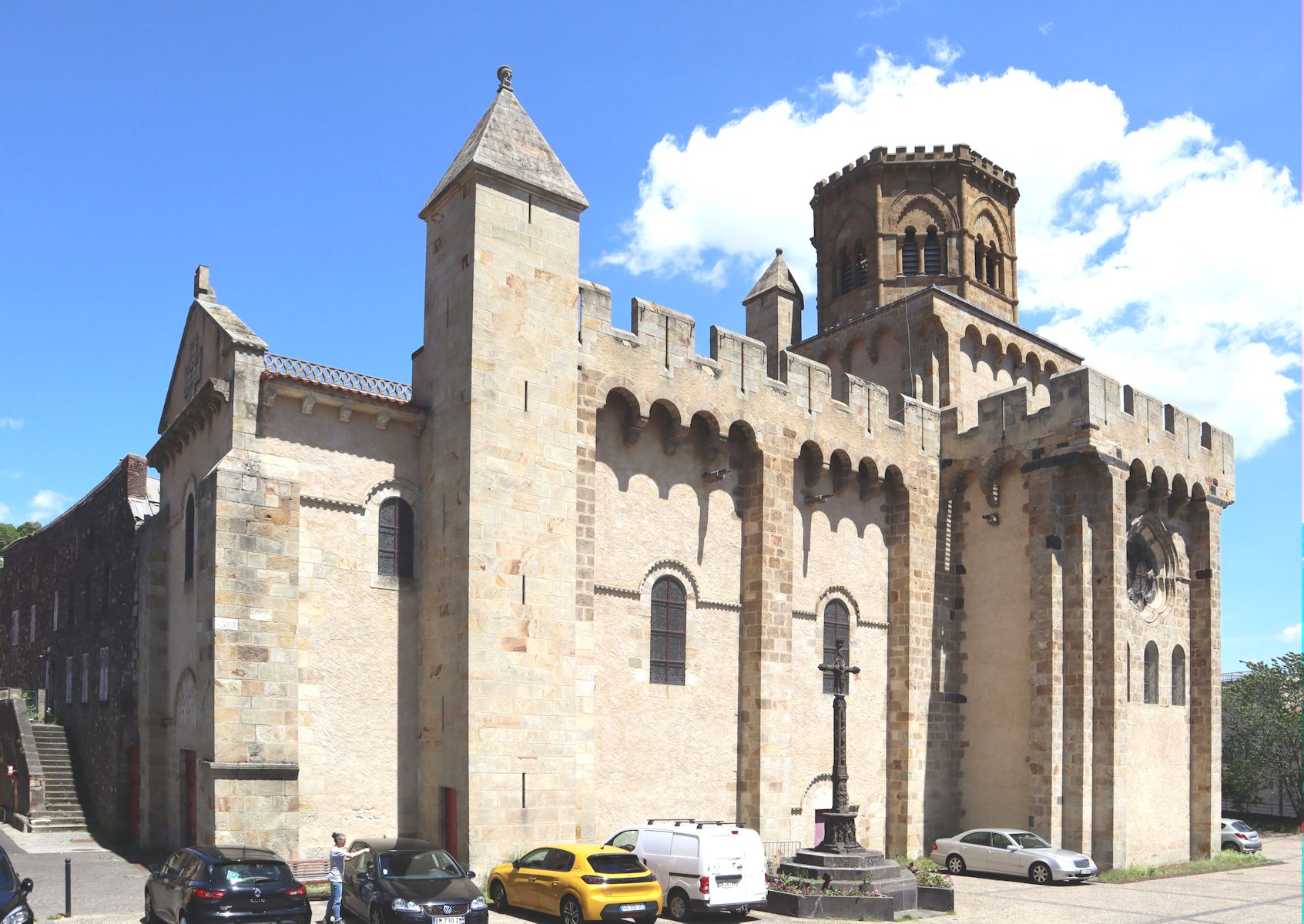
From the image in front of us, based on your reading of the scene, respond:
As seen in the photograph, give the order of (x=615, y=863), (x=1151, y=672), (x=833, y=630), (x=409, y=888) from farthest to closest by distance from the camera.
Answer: (x=1151, y=672), (x=833, y=630), (x=615, y=863), (x=409, y=888)

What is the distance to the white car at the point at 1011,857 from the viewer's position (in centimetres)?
2258

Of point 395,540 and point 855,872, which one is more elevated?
point 395,540

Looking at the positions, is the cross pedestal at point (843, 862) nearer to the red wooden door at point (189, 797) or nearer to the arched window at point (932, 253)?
the red wooden door at point (189, 797)

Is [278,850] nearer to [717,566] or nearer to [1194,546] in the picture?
[717,566]

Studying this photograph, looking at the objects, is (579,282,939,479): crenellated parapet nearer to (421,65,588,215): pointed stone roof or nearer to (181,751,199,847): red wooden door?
(421,65,588,215): pointed stone roof

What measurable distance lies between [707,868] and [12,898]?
8.87 metres

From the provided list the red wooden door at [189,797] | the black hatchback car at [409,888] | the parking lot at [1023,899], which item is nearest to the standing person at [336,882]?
the black hatchback car at [409,888]

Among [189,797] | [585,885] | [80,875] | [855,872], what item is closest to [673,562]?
[855,872]

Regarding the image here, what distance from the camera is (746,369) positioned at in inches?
933

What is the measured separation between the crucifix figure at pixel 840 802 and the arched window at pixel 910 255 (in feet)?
47.7

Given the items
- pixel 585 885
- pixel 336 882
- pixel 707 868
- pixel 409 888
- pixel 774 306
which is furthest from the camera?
pixel 774 306

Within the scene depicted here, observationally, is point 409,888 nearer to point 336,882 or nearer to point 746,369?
point 336,882

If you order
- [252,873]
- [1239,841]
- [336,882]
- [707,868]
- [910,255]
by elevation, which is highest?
[910,255]

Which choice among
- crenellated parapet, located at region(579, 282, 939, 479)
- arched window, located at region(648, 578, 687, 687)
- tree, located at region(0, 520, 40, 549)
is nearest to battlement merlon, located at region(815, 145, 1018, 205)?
crenellated parapet, located at region(579, 282, 939, 479)
